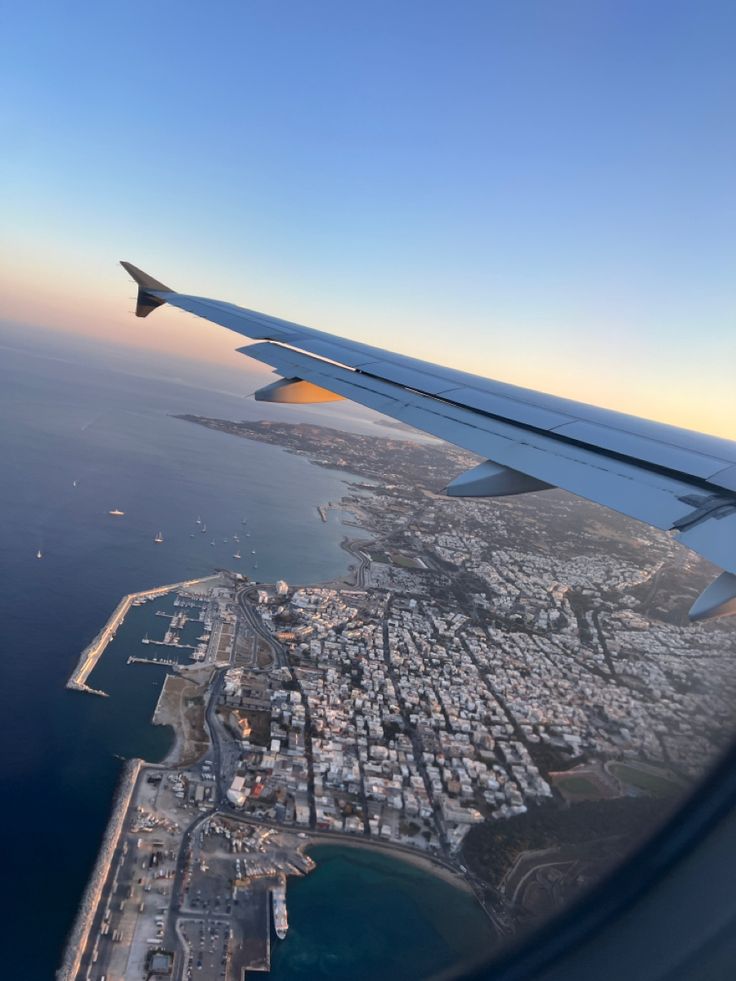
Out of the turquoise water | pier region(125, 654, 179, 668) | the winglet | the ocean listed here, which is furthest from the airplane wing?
pier region(125, 654, 179, 668)

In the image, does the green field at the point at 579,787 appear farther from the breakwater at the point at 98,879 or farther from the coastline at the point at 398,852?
the breakwater at the point at 98,879

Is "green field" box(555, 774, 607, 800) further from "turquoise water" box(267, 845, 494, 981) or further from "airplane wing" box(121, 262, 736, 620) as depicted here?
"airplane wing" box(121, 262, 736, 620)

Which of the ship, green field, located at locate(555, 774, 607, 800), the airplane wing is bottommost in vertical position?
the ship

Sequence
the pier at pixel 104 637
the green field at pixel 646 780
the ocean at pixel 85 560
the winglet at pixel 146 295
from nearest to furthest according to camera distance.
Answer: the green field at pixel 646 780 → the winglet at pixel 146 295 → the ocean at pixel 85 560 → the pier at pixel 104 637

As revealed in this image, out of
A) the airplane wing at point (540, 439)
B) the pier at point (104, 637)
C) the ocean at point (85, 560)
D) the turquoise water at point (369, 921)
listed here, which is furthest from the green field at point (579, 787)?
the pier at point (104, 637)

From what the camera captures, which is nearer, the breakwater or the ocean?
the breakwater

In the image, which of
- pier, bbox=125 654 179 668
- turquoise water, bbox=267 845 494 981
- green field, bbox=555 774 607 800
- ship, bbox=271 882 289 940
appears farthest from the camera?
pier, bbox=125 654 179 668

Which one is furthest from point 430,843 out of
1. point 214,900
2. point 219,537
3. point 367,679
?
point 219,537
